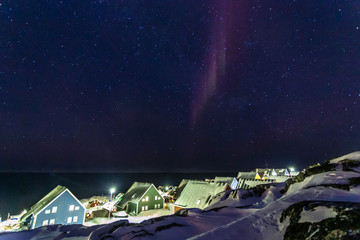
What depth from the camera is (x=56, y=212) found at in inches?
1132

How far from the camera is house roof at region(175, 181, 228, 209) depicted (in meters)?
29.9

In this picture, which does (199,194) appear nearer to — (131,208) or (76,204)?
(131,208)

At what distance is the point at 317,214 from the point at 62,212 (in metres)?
35.6

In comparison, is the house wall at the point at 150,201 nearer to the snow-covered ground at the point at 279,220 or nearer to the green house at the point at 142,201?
the green house at the point at 142,201

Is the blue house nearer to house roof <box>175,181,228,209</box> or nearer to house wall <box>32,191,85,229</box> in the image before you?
house wall <box>32,191,85,229</box>

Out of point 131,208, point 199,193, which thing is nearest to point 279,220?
point 199,193

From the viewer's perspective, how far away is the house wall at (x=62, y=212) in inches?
1082

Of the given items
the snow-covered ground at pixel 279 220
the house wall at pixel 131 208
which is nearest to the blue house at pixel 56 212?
the house wall at pixel 131 208

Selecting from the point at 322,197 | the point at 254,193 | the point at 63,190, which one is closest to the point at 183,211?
the point at 254,193

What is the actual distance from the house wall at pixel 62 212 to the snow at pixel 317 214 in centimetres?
3468

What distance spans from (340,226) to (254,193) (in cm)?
742

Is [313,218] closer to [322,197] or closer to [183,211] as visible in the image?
[322,197]

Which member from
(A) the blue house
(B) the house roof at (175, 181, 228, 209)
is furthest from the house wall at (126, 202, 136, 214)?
(B) the house roof at (175, 181, 228, 209)

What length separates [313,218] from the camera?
11.8 ft
